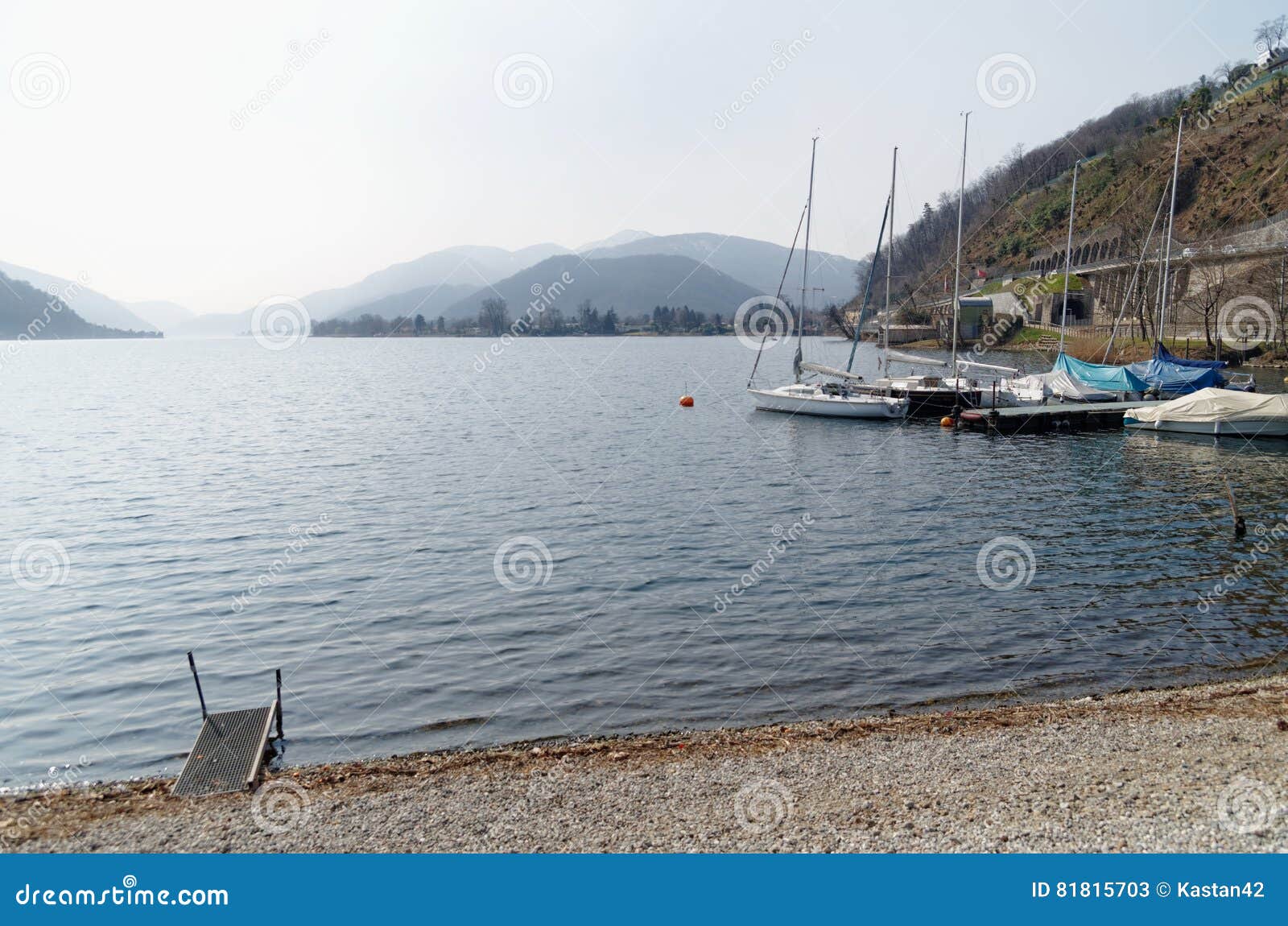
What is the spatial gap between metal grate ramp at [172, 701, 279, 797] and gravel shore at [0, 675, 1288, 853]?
372mm

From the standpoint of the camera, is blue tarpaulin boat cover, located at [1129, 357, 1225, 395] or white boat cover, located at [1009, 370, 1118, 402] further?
white boat cover, located at [1009, 370, 1118, 402]

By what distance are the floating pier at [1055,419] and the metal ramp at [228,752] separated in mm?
42604

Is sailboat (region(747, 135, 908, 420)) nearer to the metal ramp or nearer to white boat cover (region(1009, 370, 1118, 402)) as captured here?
white boat cover (region(1009, 370, 1118, 402))

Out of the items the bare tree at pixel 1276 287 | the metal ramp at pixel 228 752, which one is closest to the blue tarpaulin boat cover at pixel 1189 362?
the bare tree at pixel 1276 287

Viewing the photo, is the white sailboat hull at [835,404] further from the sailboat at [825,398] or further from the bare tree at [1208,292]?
the bare tree at [1208,292]

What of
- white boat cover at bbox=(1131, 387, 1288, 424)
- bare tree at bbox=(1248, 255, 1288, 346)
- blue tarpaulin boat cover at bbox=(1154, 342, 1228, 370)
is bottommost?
white boat cover at bbox=(1131, 387, 1288, 424)

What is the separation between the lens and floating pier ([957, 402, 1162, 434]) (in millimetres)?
47188

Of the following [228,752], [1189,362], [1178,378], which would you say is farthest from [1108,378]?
[228,752]

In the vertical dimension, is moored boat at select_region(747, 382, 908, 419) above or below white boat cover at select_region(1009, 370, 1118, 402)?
below

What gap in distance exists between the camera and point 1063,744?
464 inches

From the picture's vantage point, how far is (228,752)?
40.7 ft

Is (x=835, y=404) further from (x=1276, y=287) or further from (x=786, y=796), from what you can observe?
(x=1276, y=287)

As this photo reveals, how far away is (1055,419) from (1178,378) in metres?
8.24

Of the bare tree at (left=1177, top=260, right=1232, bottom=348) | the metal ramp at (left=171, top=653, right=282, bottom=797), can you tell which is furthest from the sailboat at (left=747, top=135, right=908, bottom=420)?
the metal ramp at (left=171, top=653, right=282, bottom=797)
